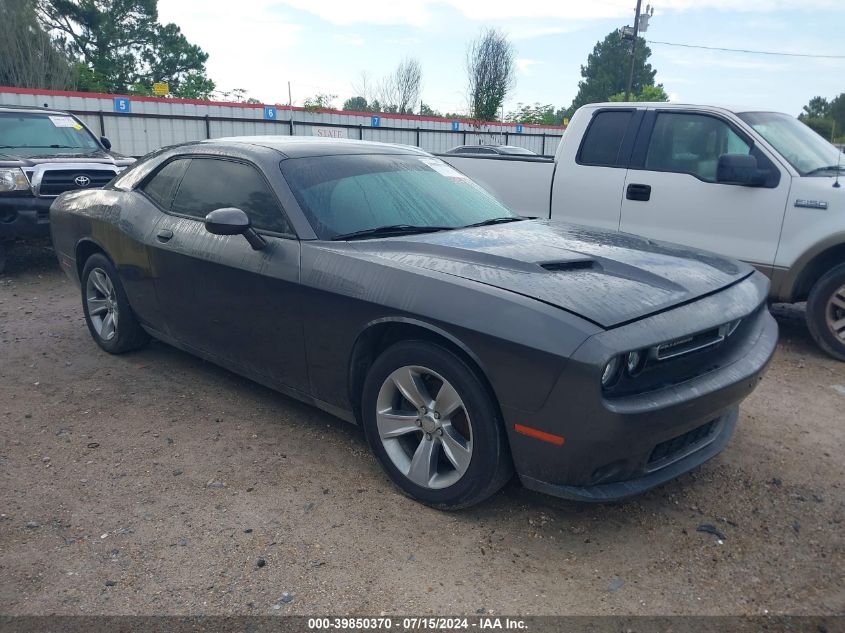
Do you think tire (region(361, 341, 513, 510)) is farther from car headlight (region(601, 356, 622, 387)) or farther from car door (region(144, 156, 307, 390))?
car door (region(144, 156, 307, 390))

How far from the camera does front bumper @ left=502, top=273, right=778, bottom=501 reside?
2576 mm

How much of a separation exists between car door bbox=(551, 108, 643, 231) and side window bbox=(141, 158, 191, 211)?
3.48 metres

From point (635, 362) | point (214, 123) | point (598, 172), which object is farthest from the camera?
point (214, 123)

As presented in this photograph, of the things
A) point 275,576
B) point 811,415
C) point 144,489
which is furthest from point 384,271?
point 811,415

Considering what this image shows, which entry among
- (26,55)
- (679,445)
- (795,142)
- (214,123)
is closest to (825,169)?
(795,142)

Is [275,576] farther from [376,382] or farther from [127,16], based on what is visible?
[127,16]

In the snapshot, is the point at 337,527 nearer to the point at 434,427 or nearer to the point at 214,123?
the point at 434,427

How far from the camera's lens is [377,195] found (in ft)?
12.8

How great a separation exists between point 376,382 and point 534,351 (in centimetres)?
89

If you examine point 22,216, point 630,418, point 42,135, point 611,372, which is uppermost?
point 42,135

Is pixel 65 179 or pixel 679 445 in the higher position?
pixel 65 179

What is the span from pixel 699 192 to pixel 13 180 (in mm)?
7183

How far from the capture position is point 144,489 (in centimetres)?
339

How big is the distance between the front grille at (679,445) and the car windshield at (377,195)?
5.52 ft
